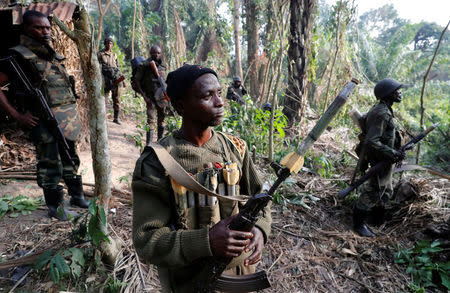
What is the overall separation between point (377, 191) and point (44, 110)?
4.14m

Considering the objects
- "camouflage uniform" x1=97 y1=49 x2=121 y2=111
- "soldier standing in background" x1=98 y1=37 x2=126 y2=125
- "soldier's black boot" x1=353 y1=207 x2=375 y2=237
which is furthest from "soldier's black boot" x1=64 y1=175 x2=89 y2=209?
"camouflage uniform" x1=97 y1=49 x2=121 y2=111

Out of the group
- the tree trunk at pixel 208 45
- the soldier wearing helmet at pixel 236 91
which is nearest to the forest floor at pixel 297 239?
the soldier wearing helmet at pixel 236 91

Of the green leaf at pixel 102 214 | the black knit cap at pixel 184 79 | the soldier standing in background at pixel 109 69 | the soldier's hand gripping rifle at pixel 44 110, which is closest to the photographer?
the black knit cap at pixel 184 79

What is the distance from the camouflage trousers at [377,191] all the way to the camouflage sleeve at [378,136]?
0.30 meters

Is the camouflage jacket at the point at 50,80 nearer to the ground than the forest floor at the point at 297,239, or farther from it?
farther from it

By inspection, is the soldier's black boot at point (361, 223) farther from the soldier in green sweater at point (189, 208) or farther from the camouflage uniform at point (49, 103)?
the camouflage uniform at point (49, 103)

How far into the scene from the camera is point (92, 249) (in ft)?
7.23

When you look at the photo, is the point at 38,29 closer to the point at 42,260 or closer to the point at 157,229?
the point at 42,260

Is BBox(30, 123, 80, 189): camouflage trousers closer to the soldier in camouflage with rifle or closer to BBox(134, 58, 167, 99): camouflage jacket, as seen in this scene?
the soldier in camouflage with rifle

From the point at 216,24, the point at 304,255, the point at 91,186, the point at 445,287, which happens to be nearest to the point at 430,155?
the point at 445,287

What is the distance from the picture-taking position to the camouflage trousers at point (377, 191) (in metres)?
3.58

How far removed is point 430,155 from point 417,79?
48.2 ft

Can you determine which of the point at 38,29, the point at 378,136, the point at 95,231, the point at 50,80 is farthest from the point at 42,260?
the point at 378,136

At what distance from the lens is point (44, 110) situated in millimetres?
2732
